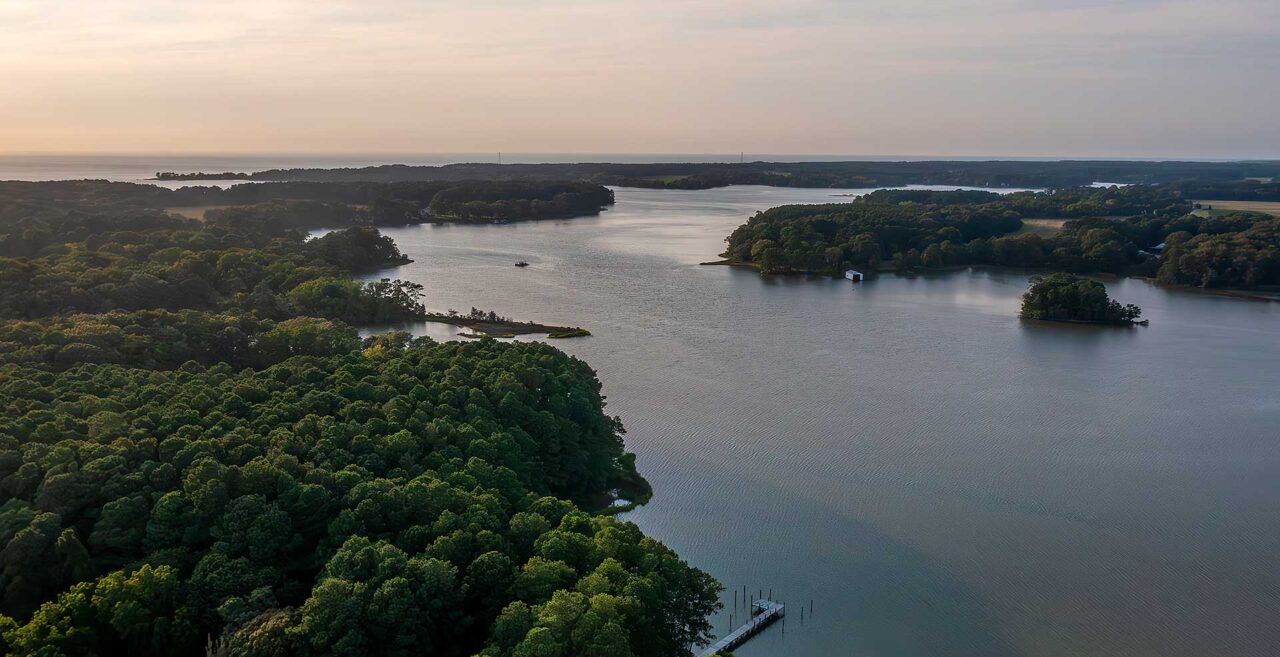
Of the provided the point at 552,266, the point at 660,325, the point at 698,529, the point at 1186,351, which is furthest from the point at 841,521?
the point at 552,266

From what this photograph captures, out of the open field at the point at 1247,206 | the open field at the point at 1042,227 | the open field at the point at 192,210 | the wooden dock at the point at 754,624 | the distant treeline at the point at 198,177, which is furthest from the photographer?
the distant treeline at the point at 198,177

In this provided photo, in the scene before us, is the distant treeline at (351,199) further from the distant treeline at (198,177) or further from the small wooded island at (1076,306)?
the small wooded island at (1076,306)

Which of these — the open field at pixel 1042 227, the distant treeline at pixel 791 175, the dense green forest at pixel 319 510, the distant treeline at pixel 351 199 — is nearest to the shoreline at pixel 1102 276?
the open field at pixel 1042 227

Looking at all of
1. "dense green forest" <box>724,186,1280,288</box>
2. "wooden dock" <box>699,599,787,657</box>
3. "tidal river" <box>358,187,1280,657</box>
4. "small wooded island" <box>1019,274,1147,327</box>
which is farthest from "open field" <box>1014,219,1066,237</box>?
"wooden dock" <box>699,599,787,657</box>

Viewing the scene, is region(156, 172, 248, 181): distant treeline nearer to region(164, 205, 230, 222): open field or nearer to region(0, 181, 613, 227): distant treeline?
region(0, 181, 613, 227): distant treeline

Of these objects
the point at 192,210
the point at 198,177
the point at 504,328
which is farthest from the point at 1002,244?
the point at 198,177
